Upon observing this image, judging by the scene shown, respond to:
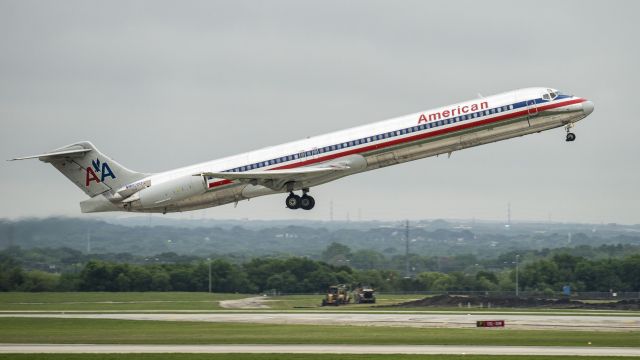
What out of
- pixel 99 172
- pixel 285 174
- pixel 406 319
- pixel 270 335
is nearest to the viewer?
pixel 270 335

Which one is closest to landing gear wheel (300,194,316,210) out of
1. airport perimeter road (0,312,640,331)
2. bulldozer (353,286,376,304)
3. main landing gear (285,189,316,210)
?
main landing gear (285,189,316,210)

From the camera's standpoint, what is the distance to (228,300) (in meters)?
99.1

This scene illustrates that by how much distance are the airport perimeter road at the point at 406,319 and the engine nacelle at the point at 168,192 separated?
8.64 m

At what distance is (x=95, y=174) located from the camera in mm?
75562

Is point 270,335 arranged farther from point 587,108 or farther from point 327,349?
point 587,108

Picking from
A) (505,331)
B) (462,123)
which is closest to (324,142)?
(462,123)

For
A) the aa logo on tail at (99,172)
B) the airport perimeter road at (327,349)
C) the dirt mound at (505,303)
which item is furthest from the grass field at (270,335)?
the dirt mound at (505,303)

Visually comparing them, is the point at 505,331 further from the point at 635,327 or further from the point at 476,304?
the point at 476,304

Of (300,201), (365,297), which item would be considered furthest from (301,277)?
(300,201)

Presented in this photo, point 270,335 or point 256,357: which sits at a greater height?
point 270,335

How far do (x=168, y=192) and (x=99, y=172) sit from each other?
586cm

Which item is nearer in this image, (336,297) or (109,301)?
(336,297)

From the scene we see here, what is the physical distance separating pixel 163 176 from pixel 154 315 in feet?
41.3

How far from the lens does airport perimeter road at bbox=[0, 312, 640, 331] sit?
7156cm
